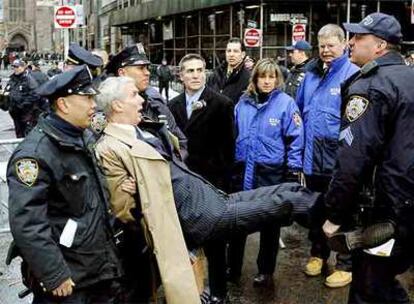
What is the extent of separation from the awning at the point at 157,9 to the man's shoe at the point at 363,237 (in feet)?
80.1

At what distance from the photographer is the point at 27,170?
342 centimetres

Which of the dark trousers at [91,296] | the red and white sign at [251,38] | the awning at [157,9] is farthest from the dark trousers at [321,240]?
the awning at [157,9]

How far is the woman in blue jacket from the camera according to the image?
19.0ft

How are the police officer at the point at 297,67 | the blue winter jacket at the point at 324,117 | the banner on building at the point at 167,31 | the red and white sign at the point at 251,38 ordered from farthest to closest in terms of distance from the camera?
the banner on building at the point at 167,31
the red and white sign at the point at 251,38
the police officer at the point at 297,67
the blue winter jacket at the point at 324,117

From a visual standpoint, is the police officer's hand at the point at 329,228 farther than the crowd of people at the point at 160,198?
Yes

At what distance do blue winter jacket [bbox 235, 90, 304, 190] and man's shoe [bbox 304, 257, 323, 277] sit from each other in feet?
3.33

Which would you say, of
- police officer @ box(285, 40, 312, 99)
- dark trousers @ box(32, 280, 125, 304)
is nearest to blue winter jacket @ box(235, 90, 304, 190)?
dark trousers @ box(32, 280, 125, 304)

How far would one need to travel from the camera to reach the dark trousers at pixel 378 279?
4.02m

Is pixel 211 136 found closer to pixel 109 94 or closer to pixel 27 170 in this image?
pixel 109 94

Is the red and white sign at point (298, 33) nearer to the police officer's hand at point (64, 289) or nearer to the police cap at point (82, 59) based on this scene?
the police cap at point (82, 59)

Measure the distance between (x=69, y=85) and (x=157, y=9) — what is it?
35404mm

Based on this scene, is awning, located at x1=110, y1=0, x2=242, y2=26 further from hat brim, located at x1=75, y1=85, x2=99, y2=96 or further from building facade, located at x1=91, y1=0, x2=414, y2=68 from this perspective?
hat brim, located at x1=75, y1=85, x2=99, y2=96

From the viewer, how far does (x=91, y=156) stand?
368cm

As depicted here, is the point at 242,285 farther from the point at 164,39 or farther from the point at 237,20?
the point at 164,39
